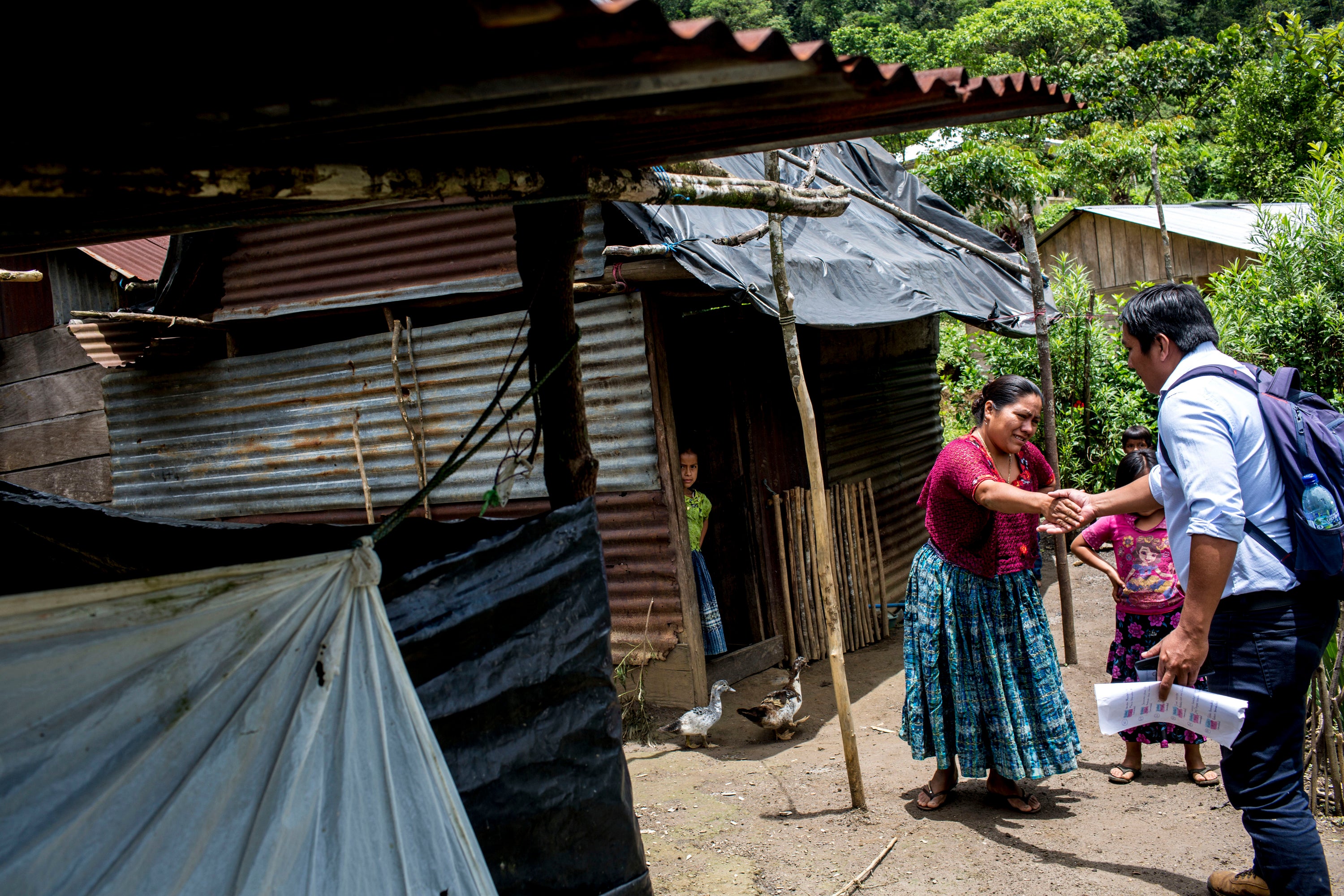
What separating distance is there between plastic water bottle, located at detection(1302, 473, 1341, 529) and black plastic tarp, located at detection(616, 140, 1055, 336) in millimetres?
2491

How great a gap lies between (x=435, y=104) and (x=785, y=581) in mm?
5558

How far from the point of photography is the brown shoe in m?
3.17

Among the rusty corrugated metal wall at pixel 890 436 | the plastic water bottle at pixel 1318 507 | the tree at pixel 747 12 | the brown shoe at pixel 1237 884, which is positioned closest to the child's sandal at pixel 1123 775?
the brown shoe at pixel 1237 884

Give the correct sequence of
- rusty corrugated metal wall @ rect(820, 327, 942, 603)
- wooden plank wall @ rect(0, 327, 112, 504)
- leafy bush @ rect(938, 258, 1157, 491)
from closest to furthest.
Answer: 1. rusty corrugated metal wall @ rect(820, 327, 942, 603)
2. wooden plank wall @ rect(0, 327, 112, 504)
3. leafy bush @ rect(938, 258, 1157, 491)

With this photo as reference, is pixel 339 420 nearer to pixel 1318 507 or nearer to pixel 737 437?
pixel 737 437

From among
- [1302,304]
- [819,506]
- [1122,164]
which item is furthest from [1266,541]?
[1122,164]

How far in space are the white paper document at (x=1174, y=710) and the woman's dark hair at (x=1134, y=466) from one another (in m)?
2.18

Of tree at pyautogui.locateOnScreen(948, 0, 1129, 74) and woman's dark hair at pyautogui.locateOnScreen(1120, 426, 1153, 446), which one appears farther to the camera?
tree at pyautogui.locateOnScreen(948, 0, 1129, 74)

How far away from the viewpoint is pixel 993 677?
4113 millimetres

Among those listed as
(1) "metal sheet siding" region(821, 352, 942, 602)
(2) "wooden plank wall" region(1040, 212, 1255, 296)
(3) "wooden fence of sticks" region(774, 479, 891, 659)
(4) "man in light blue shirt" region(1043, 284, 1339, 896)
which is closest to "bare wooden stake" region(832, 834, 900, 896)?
(4) "man in light blue shirt" region(1043, 284, 1339, 896)

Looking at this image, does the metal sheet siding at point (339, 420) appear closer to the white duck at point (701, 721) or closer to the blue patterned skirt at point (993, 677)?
the white duck at point (701, 721)

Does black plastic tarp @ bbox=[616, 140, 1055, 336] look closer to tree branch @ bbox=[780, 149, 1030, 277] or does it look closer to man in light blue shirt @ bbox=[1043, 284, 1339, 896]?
tree branch @ bbox=[780, 149, 1030, 277]

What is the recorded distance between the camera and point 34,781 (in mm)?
1686

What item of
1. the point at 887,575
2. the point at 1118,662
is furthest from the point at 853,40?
the point at 1118,662
